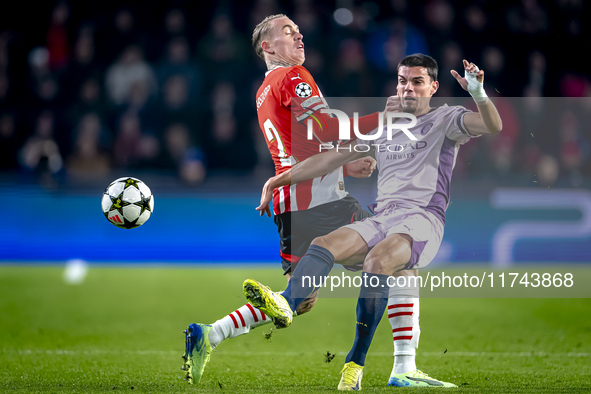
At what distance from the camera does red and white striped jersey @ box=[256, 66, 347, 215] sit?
165 inches

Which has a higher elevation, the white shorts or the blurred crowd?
the blurred crowd

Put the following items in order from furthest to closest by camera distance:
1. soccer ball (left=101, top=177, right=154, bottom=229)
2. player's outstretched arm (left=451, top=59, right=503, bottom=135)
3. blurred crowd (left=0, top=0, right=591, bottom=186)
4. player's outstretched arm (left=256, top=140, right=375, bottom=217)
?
blurred crowd (left=0, top=0, right=591, bottom=186) → soccer ball (left=101, top=177, right=154, bottom=229) → player's outstretched arm (left=256, top=140, right=375, bottom=217) → player's outstretched arm (left=451, top=59, right=503, bottom=135)

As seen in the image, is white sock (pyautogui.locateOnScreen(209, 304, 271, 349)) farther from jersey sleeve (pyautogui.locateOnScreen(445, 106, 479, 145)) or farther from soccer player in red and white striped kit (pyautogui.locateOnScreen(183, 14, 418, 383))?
jersey sleeve (pyautogui.locateOnScreen(445, 106, 479, 145))

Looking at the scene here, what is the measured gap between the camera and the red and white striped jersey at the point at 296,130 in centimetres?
420

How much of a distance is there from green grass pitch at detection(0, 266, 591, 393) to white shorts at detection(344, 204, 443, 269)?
0.79 metres

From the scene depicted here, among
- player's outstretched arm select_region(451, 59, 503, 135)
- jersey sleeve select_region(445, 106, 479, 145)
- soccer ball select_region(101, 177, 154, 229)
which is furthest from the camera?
soccer ball select_region(101, 177, 154, 229)

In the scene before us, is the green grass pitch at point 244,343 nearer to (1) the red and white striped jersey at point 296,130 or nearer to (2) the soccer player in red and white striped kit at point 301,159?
(2) the soccer player in red and white striped kit at point 301,159

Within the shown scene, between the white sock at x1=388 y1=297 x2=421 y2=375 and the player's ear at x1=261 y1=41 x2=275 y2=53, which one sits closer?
the white sock at x1=388 y1=297 x2=421 y2=375

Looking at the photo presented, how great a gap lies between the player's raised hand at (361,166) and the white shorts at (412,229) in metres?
0.32

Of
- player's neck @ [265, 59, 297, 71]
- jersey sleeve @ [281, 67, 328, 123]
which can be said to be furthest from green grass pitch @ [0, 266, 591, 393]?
player's neck @ [265, 59, 297, 71]

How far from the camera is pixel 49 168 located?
30.3 ft

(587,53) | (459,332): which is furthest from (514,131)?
(459,332)

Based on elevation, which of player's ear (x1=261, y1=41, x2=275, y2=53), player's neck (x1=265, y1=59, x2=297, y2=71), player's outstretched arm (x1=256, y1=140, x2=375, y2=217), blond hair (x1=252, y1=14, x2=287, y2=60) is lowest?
player's outstretched arm (x1=256, y1=140, x2=375, y2=217)

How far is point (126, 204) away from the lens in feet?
14.7
